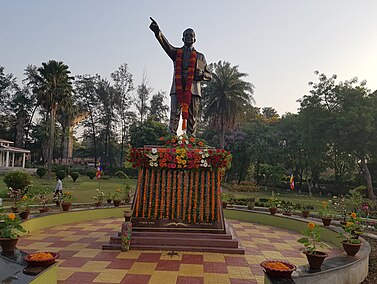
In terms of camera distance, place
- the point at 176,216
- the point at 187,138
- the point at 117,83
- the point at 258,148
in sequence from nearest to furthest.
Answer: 1. the point at 176,216
2. the point at 187,138
3. the point at 258,148
4. the point at 117,83

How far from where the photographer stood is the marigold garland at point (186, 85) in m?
8.42

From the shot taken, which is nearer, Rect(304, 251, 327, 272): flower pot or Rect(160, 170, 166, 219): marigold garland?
Rect(304, 251, 327, 272): flower pot

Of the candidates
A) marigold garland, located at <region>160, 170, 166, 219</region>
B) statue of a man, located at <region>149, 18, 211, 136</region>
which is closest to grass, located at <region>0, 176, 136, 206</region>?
statue of a man, located at <region>149, 18, 211, 136</region>

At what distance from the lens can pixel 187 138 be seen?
7707mm

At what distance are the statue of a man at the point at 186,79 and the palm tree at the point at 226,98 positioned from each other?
17498 mm

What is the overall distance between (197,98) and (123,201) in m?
6.34

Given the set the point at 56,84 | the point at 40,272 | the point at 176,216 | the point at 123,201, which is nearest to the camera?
the point at 40,272

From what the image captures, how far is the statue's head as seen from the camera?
8578 mm

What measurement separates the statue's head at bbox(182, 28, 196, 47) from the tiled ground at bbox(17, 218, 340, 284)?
5549 millimetres

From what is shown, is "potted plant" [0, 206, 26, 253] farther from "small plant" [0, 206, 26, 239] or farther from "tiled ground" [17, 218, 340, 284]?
"tiled ground" [17, 218, 340, 284]

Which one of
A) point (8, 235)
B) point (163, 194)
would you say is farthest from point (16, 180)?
point (8, 235)

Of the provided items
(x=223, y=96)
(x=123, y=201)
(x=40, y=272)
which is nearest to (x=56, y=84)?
(x=223, y=96)

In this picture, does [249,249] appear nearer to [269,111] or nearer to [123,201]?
[123,201]

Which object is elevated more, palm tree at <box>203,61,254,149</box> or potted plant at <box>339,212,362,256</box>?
palm tree at <box>203,61,254,149</box>
